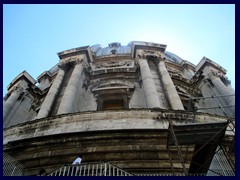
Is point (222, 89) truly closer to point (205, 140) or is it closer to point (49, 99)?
point (205, 140)

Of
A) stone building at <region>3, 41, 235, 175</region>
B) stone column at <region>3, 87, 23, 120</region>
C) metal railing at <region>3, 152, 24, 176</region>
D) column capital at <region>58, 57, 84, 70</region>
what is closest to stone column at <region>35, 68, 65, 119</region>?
stone building at <region>3, 41, 235, 175</region>

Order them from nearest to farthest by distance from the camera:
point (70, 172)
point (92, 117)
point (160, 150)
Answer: point (70, 172), point (160, 150), point (92, 117)

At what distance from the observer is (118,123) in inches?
428

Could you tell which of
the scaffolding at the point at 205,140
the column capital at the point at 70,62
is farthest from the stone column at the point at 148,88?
the column capital at the point at 70,62

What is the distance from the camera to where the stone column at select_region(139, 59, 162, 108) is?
45.6 feet

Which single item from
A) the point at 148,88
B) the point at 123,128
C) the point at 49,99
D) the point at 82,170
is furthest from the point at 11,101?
the point at 82,170

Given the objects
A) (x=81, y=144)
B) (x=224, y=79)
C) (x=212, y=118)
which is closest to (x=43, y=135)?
(x=81, y=144)

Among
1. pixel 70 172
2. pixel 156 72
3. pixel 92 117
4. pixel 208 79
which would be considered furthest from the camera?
pixel 208 79

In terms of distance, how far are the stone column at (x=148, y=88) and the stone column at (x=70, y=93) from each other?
4899 mm

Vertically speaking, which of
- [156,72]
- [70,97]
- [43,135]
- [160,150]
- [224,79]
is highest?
[224,79]

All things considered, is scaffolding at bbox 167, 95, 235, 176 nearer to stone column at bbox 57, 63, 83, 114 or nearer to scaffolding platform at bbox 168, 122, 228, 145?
scaffolding platform at bbox 168, 122, 228, 145

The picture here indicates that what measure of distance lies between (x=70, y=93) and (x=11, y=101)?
7.05m

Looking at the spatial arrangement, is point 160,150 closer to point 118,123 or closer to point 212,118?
point 118,123

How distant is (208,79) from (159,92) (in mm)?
7598
